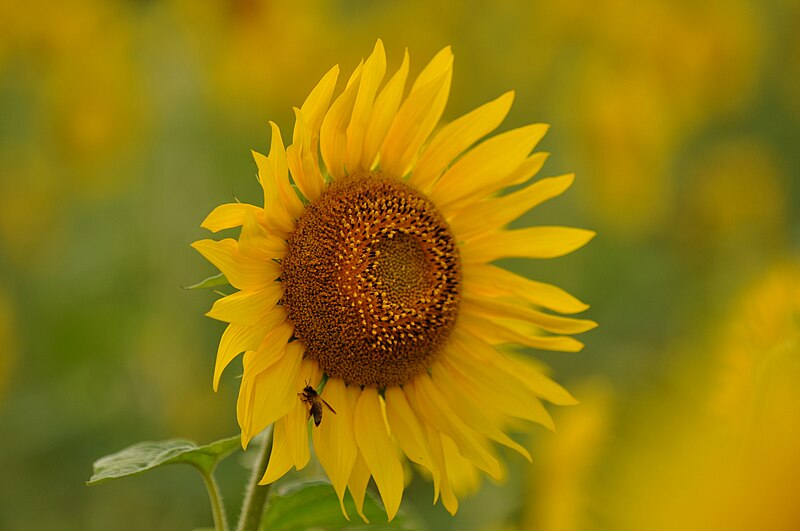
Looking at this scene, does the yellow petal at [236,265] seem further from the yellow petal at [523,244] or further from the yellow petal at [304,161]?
the yellow petal at [523,244]

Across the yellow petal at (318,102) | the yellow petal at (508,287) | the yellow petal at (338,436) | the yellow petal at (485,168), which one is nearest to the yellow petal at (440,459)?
the yellow petal at (338,436)

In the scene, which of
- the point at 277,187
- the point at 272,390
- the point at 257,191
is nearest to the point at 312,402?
the point at 272,390

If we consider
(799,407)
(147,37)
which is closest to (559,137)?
(147,37)

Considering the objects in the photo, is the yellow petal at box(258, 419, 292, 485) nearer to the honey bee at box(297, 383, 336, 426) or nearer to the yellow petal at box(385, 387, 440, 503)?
the honey bee at box(297, 383, 336, 426)

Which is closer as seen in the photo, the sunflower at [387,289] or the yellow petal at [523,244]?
the sunflower at [387,289]

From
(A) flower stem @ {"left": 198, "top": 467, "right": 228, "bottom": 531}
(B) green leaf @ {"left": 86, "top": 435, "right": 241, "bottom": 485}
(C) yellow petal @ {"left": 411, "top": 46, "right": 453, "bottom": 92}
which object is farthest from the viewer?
(C) yellow petal @ {"left": 411, "top": 46, "right": 453, "bottom": 92}

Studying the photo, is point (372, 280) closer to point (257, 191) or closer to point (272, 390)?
point (272, 390)

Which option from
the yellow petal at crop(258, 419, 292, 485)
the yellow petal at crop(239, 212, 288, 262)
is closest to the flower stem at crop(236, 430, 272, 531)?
the yellow petal at crop(258, 419, 292, 485)
